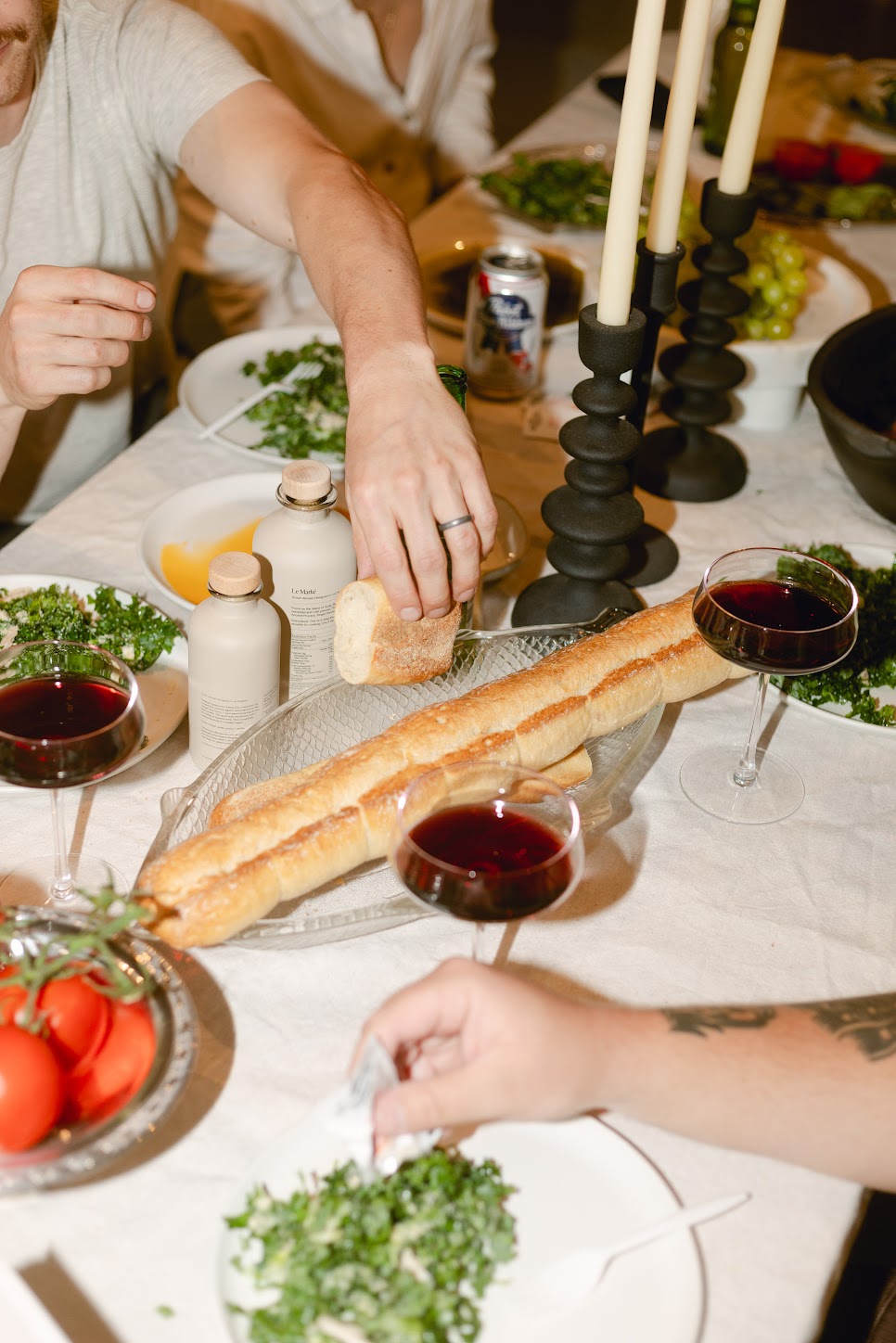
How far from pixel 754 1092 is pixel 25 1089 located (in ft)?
1.71

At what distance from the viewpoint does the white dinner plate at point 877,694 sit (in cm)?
139

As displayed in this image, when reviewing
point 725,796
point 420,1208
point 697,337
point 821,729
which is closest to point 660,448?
point 697,337

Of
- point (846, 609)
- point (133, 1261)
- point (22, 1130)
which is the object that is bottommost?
point (133, 1261)

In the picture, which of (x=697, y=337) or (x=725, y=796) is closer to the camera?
(x=725, y=796)

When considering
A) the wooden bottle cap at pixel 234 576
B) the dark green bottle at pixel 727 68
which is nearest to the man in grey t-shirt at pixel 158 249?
the wooden bottle cap at pixel 234 576

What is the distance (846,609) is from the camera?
4.19 ft

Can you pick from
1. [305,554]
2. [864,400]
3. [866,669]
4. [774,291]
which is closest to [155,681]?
[305,554]

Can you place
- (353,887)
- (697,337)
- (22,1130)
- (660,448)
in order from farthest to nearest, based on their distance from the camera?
(660,448) < (697,337) < (353,887) < (22,1130)

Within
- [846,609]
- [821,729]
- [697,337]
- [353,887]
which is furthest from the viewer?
[697,337]

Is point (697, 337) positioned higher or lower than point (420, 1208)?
higher

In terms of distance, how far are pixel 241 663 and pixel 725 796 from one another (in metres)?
0.53

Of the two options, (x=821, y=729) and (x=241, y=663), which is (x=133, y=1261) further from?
(x=821, y=729)

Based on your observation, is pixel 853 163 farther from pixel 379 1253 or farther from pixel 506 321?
pixel 379 1253

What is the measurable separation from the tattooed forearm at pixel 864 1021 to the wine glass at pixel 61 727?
0.61 metres
